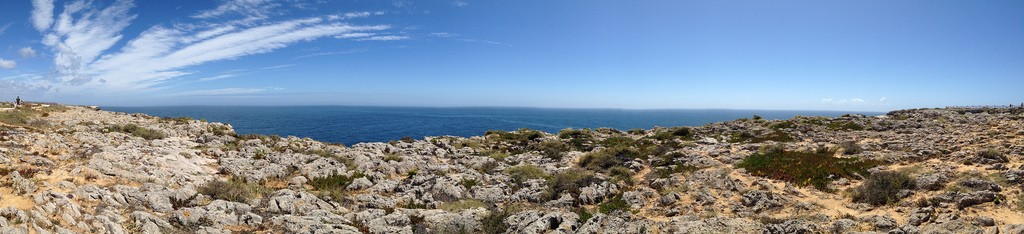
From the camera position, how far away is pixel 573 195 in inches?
794

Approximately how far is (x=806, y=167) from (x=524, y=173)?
15452 millimetres

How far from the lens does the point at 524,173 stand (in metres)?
25.1

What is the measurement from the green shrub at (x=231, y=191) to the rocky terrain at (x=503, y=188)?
0.07 m

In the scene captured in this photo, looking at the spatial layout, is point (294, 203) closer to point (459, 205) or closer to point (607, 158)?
point (459, 205)

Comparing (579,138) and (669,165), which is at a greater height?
(579,138)

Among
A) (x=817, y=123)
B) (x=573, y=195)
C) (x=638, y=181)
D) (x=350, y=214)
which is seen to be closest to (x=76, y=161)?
(x=350, y=214)

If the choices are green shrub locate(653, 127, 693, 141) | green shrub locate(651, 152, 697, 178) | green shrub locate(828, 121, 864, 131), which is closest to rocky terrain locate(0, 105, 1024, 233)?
green shrub locate(651, 152, 697, 178)

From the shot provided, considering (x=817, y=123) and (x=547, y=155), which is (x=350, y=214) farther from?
(x=817, y=123)

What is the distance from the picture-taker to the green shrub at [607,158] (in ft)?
91.2

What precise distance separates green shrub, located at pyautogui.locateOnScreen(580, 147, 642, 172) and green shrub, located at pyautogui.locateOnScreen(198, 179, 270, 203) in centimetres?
1855

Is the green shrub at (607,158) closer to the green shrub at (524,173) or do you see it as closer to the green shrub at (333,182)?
the green shrub at (524,173)

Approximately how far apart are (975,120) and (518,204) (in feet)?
165

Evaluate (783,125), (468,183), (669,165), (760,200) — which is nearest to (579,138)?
(669,165)

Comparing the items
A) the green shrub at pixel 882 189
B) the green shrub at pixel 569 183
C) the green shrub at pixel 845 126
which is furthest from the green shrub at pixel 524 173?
the green shrub at pixel 845 126
